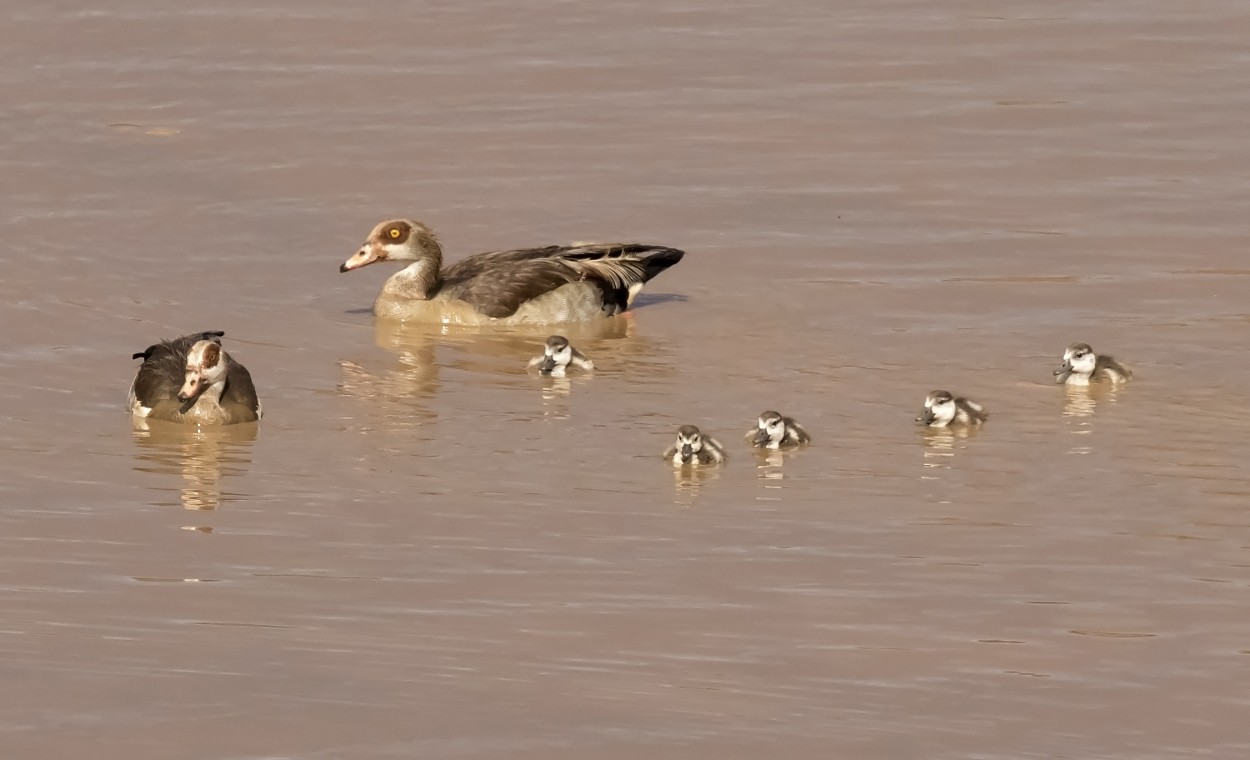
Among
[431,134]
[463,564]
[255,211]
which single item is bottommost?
[463,564]

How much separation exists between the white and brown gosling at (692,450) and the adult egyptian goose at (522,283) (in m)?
5.35

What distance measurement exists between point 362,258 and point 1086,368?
616 centimetres

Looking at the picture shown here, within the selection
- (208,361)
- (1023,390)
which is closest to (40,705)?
(208,361)

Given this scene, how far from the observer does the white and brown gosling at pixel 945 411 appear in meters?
13.4

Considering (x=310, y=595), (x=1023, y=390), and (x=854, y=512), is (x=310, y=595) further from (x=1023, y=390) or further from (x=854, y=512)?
(x=1023, y=390)

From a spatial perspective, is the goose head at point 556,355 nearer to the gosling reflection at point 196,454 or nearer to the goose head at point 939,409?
the gosling reflection at point 196,454

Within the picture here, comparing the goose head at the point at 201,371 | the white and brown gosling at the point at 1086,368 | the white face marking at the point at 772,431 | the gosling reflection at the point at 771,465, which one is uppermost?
the white and brown gosling at the point at 1086,368

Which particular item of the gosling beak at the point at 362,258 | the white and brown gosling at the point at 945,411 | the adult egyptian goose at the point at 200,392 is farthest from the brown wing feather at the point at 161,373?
the white and brown gosling at the point at 945,411

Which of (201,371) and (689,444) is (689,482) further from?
(201,371)

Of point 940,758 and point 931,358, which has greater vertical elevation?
point 931,358

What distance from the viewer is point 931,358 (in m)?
15.6

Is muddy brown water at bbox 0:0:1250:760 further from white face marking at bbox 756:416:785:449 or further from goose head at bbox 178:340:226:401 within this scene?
goose head at bbox 178:340:226:401

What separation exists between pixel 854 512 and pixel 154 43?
16198 mm

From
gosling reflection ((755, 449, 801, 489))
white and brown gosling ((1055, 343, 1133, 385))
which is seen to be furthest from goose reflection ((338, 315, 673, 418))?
white and brown gosling ((1055, 343, 1133, 385))
